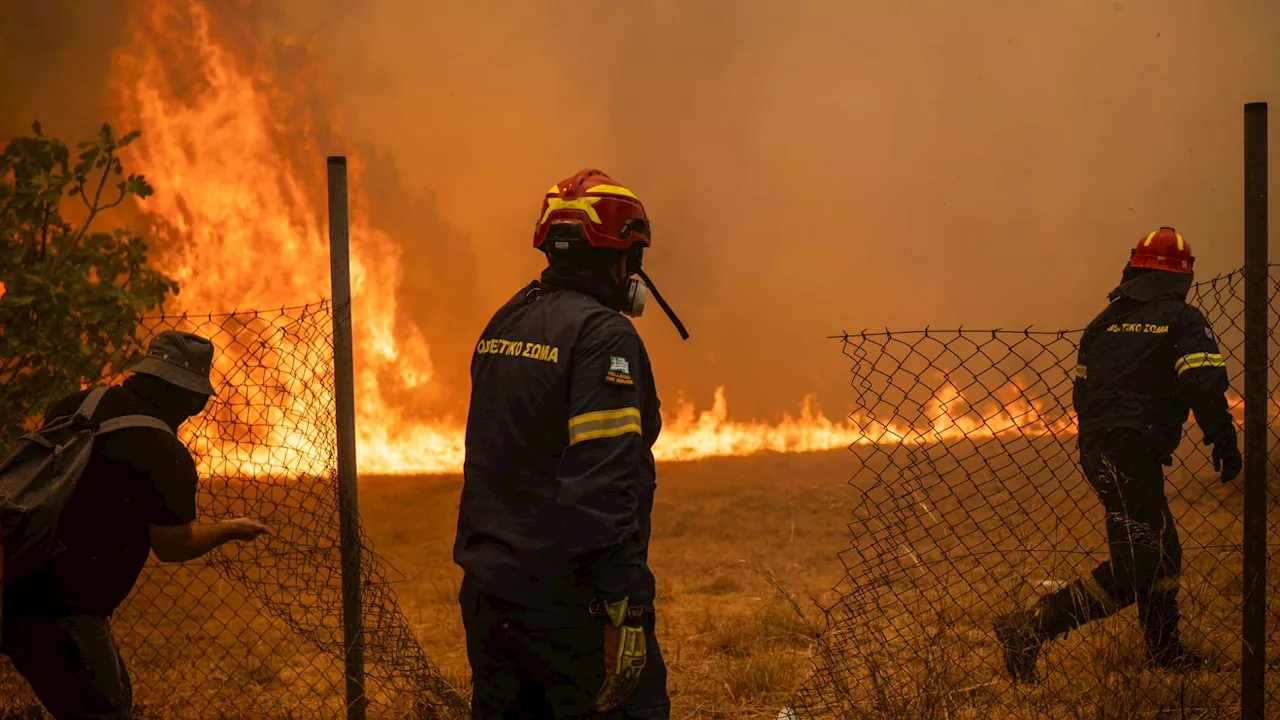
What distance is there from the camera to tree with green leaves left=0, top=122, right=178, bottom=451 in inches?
208

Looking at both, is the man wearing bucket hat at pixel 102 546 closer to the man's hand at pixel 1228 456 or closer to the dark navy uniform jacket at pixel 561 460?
the dark navy uniform jacket at pixel 561 460

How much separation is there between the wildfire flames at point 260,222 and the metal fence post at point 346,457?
867 cm

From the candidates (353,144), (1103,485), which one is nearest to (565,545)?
(1103,485)

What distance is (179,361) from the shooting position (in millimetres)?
3285

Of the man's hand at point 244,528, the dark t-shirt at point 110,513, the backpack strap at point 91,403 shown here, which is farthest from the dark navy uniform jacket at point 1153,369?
the backpack strap at point 91,403

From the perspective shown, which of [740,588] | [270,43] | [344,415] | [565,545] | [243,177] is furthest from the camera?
[270,43]

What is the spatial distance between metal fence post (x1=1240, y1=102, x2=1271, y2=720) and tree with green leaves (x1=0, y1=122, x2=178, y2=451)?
571 cm

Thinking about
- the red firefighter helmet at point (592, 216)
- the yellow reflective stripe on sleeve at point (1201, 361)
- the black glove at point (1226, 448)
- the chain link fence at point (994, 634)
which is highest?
the red firefighter helmet at point (592, 216)

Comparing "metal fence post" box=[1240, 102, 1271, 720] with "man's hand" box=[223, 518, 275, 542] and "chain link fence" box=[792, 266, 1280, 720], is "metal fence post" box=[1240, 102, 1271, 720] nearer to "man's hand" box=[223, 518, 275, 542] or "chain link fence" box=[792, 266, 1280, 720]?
"chain link fence" box=[792, 266, 1280, 720]

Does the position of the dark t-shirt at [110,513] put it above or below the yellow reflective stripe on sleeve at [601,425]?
below

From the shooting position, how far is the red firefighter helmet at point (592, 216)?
2861mm

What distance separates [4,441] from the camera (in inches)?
211

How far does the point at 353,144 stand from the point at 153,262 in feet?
11.9

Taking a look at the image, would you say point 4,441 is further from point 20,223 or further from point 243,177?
point 243,177
